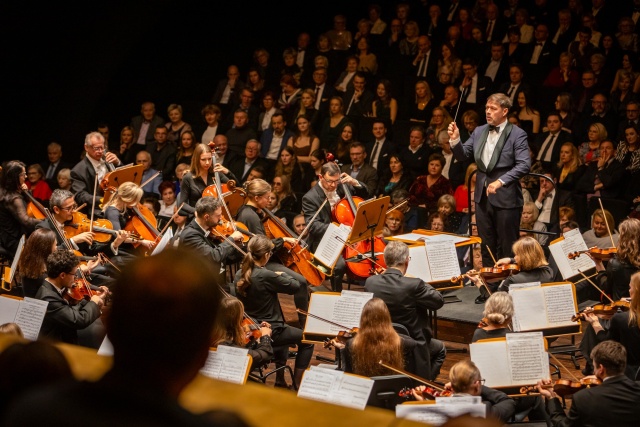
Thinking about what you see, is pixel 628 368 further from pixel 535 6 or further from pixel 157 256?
pixel 535 6

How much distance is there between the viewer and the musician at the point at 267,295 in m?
5.52

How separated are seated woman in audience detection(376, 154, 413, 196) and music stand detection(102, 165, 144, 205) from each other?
101 inches

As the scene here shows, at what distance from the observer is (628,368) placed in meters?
4.80

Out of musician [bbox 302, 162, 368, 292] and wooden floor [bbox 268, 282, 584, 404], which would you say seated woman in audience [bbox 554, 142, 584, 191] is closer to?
wooden floor [bbox 268, 282, 584, 404]

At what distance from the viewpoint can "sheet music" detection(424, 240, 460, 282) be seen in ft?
19.4

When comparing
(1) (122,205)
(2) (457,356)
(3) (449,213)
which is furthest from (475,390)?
(3) (449,213)

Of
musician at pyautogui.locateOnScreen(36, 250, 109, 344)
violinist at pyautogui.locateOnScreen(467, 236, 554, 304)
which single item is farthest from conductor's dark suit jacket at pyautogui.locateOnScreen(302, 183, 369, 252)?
musician at pyautogui.locateOnScreen(36, 250, 109, 344)

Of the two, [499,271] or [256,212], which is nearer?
[499,271]

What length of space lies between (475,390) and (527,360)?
616 mm

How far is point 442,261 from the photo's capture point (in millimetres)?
5910

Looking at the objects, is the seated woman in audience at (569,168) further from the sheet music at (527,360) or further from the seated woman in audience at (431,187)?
the sheet music at (527,360)

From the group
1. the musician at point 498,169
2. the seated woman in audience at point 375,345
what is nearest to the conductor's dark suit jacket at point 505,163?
the musician at point 498,169

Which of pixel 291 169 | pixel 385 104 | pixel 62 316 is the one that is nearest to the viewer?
pixel 62 316

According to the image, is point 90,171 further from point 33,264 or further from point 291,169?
point 33,264
